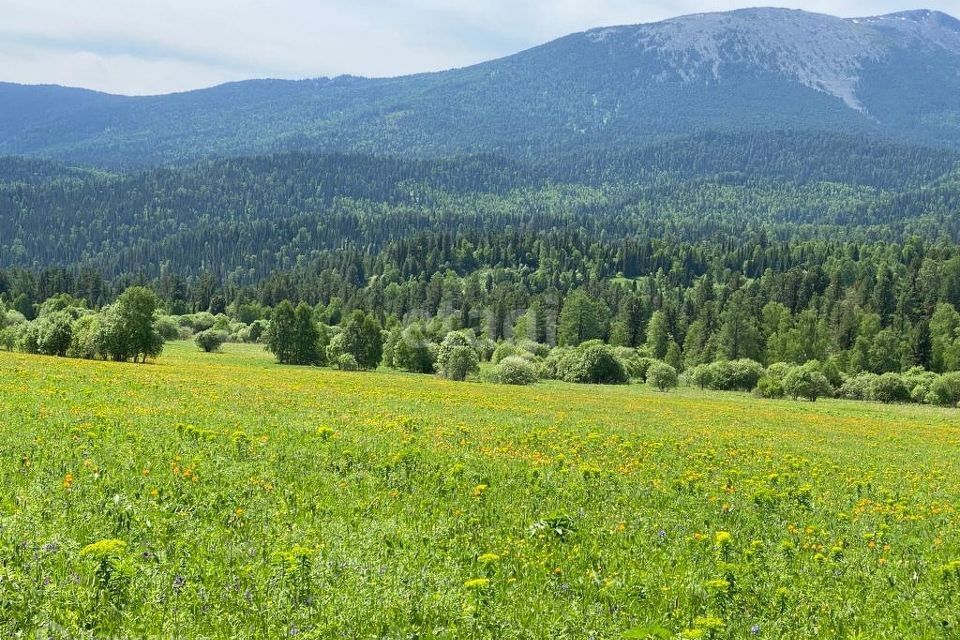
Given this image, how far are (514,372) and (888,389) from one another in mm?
51178

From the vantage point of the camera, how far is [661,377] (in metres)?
92.0

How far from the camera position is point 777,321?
147 meters

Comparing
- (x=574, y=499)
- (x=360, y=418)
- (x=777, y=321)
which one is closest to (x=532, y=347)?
(x=777, y=321)

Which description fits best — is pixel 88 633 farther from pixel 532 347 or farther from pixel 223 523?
pixel 532 347

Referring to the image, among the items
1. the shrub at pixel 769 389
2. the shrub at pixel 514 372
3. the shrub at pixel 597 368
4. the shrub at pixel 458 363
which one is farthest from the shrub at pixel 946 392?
the shrub at pixel 458 363

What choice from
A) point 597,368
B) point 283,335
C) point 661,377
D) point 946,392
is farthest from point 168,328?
point 946,392

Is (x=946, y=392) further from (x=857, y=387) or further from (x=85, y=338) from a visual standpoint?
(x=85, y=338)

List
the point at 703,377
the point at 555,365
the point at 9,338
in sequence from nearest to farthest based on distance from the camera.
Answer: the point at 9,338 → the point at 703,377 → the point at 555,365

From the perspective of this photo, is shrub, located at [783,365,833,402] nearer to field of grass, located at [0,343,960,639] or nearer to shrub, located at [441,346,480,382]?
shrub, located at [441,346,480,382]

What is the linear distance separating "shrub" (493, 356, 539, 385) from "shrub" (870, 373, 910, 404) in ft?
154

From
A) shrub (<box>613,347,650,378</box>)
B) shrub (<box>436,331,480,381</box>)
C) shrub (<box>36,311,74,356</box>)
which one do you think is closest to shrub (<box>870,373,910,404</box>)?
shrub (<box>613,347,650,378</box>)

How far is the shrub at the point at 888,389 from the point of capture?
93.9m

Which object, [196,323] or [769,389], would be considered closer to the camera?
[769,389]

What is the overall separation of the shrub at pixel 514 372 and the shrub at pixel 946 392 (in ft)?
168
